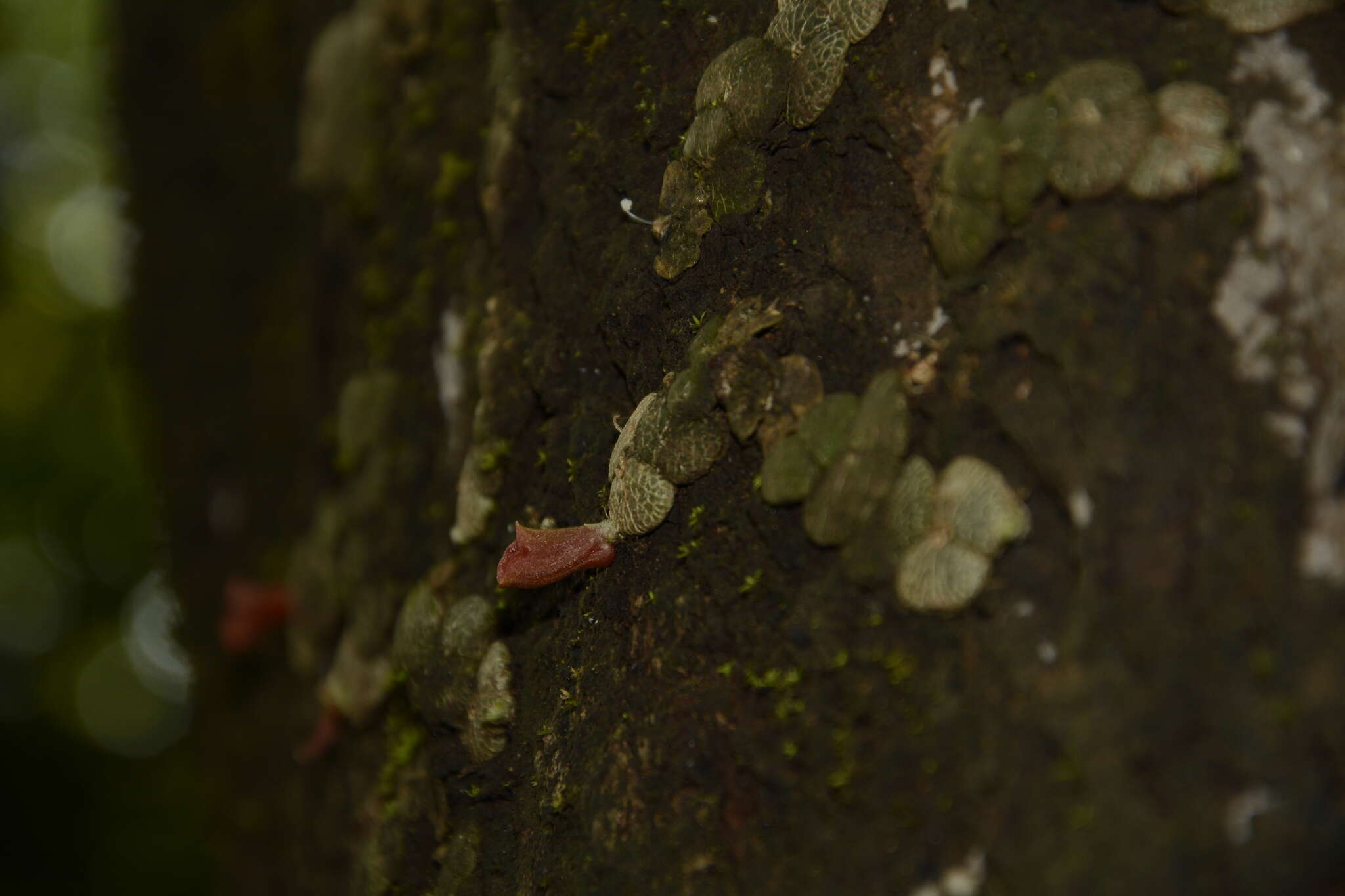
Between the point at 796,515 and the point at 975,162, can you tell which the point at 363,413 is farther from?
the point at 975,162

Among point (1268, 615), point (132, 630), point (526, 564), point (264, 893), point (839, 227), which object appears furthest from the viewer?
point (132, 630)

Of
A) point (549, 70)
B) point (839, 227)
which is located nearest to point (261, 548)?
point (549, 70)

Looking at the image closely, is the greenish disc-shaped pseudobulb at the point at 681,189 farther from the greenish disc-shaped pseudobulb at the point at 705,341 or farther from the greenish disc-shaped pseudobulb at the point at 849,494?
the greenish disc-shaped pseudobulb at the point at 849,494

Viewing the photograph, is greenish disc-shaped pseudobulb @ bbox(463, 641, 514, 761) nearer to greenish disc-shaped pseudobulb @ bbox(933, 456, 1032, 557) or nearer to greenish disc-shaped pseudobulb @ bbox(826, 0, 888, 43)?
greenish disc-shaped pseudobulb @ bbox(933, 456, 1032, 557)

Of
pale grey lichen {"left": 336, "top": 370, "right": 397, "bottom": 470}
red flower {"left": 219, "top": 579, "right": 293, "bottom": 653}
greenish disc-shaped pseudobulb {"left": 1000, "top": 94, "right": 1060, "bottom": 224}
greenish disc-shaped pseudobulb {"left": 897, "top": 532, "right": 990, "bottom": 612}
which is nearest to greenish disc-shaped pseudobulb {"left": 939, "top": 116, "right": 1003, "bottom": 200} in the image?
greenish disc-shaped pseudobulb {"left": 1000, "top": 94, "right": 1060, "bottom": 224}

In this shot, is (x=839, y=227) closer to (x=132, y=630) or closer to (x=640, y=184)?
(x=640, y=184)

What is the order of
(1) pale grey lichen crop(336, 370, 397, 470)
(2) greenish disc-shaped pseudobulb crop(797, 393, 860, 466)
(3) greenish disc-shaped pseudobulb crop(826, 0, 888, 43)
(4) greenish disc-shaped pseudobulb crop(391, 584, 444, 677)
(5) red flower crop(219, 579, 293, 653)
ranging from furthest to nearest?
(5) red flower crop(219, 579, 293, 653) < (1) pale grey lichen crop(336, 370, 397, 470) < (4) greenish disc-shaped pseudobulb crop(391, 584, 444, 677) < (3) greenish disc-shaped pseudobulb crop(826, 0, 888, 43) < (2) greenish disc-shaped pseudobulb crop(797, 393, 860, 466)

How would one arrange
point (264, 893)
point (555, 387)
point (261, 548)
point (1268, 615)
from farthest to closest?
point (261, 548), point (264, 893), point (555, 387), point (1268, 615)
